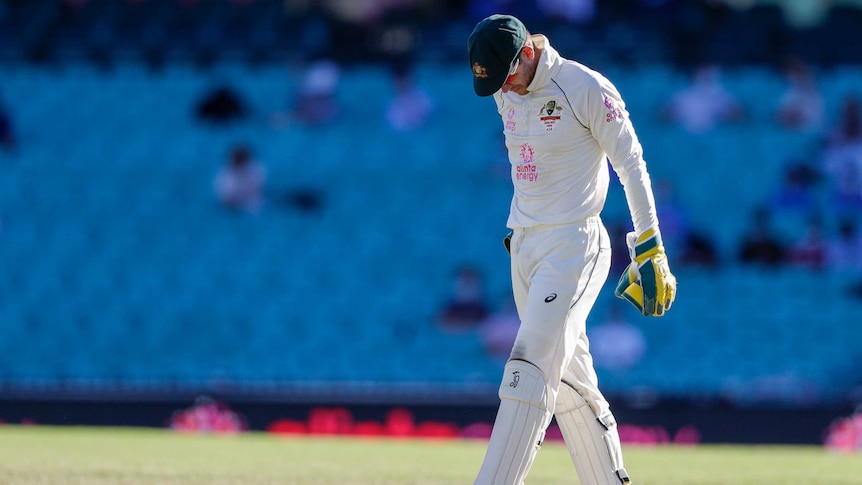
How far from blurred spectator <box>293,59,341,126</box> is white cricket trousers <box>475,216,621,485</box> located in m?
8.51

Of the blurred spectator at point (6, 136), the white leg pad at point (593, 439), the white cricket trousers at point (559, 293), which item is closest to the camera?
the white cricket trousers at point (559, 293)

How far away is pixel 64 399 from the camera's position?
10.7m

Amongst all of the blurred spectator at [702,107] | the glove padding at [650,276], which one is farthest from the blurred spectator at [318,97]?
the glove padding at [650,276]

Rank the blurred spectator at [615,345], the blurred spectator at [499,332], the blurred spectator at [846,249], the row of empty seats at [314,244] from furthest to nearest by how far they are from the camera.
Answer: the blurred spectator at [846,249] < the row of empty seats at [314,244] < the blurred spectator at [499,332] < the blurred spectator at [615,345]

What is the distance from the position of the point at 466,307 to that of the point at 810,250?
319 centimetres

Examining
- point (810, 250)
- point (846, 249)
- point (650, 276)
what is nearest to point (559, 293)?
point (650, 276)

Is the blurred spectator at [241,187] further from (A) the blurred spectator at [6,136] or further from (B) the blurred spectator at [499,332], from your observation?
(B) the blurred spectator at [499,332]

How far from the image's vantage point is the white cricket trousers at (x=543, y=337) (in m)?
4.30

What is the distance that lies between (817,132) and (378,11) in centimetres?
456

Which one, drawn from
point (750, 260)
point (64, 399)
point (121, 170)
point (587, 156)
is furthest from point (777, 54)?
point (587, 156)

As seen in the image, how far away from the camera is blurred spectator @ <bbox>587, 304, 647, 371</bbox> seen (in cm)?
1109

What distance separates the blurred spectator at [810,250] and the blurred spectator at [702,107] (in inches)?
55.9

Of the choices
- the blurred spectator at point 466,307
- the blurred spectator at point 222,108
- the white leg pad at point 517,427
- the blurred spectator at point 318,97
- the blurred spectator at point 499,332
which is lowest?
the white leg pad at point 517,427

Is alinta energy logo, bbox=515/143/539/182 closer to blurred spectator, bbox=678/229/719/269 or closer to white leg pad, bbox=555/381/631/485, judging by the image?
white leg pad, bbox=555/381/631/485
